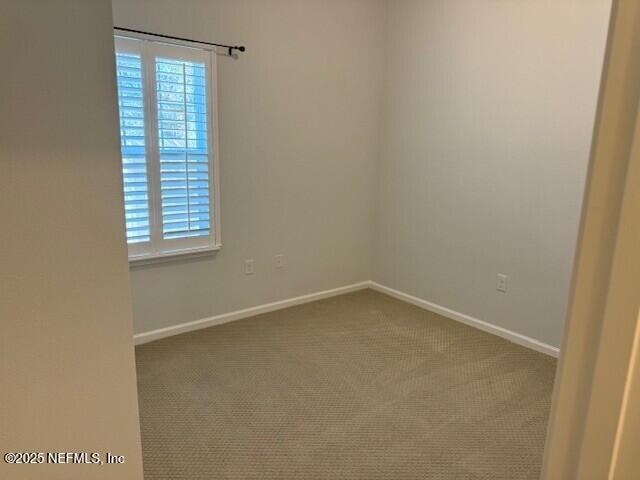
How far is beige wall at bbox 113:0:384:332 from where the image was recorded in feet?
10.4

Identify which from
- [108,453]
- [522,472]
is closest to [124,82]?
[108,453]

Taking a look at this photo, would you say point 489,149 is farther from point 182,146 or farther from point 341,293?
point 182,146

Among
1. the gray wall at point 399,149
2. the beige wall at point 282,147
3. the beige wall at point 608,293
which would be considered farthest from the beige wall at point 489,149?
the beige wall at point 608,293

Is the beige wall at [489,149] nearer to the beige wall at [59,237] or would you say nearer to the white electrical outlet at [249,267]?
the white electrical outlet at [249,267]

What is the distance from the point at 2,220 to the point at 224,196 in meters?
2.36

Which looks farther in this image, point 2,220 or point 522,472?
point 522,472

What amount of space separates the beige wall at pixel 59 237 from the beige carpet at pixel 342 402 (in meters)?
0.92

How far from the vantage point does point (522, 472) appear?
1.98 meters

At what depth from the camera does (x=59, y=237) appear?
1076 millimetres

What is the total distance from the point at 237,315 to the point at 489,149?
2.21m

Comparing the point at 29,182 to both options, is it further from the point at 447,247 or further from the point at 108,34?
the point at 447,247

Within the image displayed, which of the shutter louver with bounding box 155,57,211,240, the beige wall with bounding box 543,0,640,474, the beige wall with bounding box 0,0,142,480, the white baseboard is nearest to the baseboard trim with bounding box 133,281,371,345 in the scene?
the white baseboard

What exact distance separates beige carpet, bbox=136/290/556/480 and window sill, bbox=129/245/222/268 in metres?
0.55

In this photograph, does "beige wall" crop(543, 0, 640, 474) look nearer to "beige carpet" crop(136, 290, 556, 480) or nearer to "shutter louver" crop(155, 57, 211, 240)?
"beige carpet" crop(136, 290, 556, 480)
